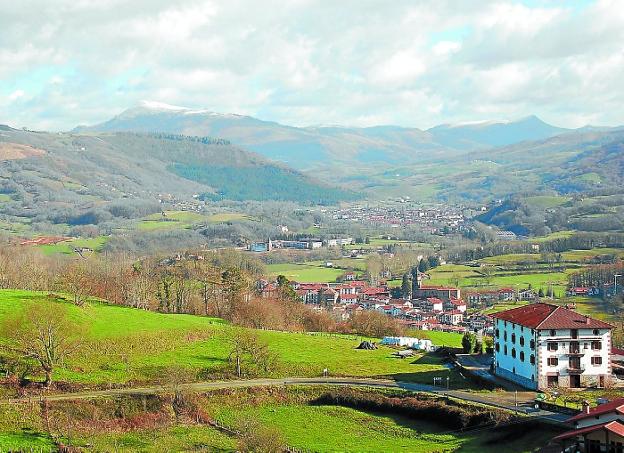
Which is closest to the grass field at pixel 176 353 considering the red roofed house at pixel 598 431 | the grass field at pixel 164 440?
the grass field at pixel 164 440

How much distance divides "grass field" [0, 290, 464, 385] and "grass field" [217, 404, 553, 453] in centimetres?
681

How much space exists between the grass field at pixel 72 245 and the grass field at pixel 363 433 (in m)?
109

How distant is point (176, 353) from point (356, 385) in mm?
13897

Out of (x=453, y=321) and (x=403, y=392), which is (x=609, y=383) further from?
(x=453, y=321)

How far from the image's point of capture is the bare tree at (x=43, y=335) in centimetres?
Result: 5103

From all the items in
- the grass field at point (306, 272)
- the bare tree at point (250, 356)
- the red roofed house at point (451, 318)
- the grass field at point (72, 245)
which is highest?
the grass field at point (72, 245)

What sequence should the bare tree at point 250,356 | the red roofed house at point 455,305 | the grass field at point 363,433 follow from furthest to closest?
the red roofed house at point 455,305 → the bare tree at point 250,356 → the grass field at point 363,433

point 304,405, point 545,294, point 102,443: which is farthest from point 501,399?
point 545,294

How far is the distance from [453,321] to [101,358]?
6505cm

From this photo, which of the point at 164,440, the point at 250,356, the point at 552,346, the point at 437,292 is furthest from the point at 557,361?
the point at 437,292

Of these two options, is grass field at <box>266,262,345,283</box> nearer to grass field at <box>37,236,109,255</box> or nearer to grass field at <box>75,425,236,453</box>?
grass field at <box>37,236,109,255</box>

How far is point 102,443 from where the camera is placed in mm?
42031

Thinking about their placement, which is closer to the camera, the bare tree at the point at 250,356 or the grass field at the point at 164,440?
the grass field at the point at 164,440

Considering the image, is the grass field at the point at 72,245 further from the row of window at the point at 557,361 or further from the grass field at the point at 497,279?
the row of window at the point at 557,361
